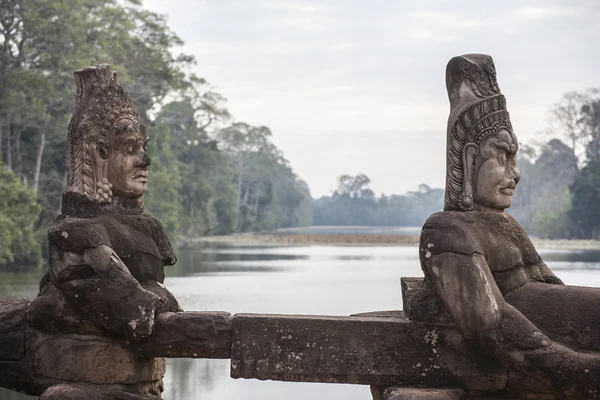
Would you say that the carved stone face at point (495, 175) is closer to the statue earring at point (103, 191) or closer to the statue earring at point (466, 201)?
the statue earring at point (466, 201)

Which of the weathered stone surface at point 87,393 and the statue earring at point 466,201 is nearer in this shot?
the weathered stone surface at point 87,393

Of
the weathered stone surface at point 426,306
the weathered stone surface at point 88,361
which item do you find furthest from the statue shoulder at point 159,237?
the weathered stone surface at point 426,306

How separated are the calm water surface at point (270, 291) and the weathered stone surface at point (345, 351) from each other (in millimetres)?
4573

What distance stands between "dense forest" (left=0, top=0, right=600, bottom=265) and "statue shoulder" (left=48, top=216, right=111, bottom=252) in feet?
54.7

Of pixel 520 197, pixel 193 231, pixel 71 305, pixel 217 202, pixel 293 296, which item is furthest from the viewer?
pixel 520 197


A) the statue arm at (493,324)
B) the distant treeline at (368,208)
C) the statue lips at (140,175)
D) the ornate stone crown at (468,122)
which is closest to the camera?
the statue arm at (493,324)

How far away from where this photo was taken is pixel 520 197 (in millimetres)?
75750

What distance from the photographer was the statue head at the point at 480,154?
5328mm

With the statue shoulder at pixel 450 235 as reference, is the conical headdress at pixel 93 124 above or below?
above

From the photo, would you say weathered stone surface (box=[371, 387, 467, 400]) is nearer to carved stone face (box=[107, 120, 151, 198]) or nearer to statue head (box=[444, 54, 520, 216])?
statue head (box=[444, 54, 520, 216])

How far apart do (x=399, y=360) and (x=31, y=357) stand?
2.14 metres

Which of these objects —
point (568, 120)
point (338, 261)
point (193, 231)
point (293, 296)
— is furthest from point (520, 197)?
point (293, 296)

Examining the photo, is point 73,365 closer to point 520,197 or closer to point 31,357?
point 31,357

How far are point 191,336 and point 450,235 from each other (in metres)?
1.55
